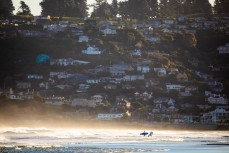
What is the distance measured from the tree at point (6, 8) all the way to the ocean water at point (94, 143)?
60.1m

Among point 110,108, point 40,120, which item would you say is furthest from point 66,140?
point 110,108

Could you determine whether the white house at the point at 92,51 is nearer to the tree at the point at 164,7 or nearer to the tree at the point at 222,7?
the tree at the point at 164,7

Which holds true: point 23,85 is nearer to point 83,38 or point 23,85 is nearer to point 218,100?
point 83,38

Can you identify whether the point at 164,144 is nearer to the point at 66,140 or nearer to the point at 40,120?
the point at 66,140

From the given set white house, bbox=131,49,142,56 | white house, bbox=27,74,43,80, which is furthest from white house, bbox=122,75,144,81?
white house, bbox=27,74,43,80

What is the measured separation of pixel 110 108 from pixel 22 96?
11.0 metres

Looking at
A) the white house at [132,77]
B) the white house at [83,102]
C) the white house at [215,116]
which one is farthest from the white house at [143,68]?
the white house at [83,102]

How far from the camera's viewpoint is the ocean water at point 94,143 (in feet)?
195

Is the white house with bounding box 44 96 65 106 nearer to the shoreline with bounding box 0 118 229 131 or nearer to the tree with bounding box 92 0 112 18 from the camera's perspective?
the shoreline with bounding box 0 118 229 131

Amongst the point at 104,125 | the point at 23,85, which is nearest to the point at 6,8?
the point at 23,85

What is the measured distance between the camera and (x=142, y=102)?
108 meters

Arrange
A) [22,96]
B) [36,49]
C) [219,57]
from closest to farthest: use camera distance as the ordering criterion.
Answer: [22,96]
[36,49]
[219,57]

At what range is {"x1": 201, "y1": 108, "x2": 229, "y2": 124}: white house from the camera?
106 metres

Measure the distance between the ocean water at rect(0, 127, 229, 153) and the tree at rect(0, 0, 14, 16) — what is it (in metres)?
60.1
